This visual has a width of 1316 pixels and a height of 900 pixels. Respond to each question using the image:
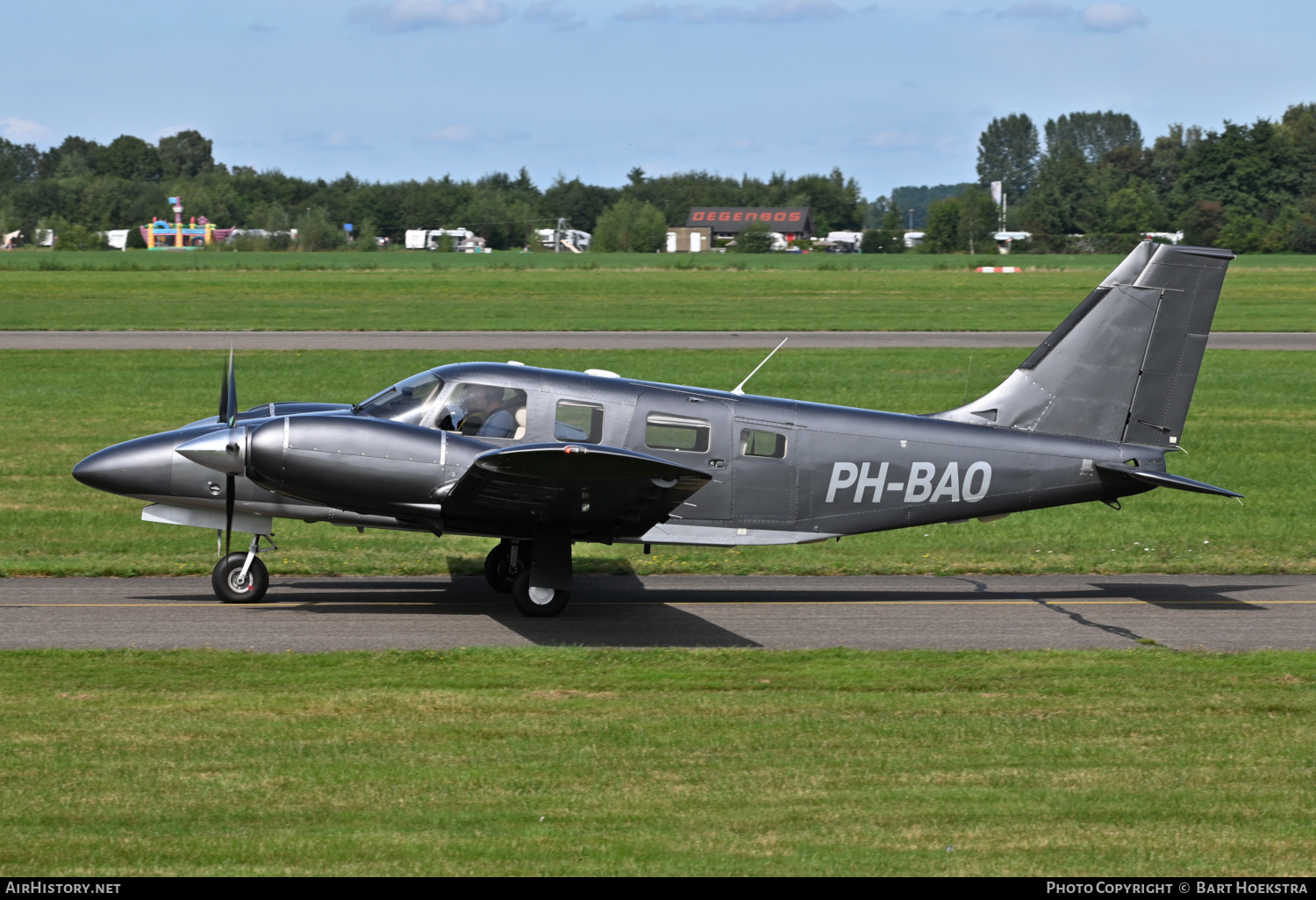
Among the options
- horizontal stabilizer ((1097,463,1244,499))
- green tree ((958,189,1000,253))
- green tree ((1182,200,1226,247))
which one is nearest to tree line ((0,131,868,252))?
green tree ((958,189,1000,253))

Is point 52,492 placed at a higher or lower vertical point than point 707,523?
lower

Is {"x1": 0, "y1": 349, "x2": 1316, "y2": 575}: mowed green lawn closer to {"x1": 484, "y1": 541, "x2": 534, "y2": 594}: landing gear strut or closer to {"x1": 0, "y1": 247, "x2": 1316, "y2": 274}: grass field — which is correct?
{"x1": 484, "y1": 541, "x2": 534, "y2": 594}: landing gear strut

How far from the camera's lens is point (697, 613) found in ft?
43.6

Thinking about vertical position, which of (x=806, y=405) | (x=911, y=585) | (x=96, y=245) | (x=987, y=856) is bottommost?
(x=96, y=245)

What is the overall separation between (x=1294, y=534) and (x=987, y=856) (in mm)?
12730

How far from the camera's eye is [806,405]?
1348 cm

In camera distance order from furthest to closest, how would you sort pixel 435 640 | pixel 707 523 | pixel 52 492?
pixel 52 492 < pixel 707 523 < pixel 435 640

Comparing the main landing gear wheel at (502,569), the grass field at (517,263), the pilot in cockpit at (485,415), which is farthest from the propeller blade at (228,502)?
the grass field at (517,263)

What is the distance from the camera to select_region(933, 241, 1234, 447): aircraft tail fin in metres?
13.5

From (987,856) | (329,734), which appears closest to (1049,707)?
(987,856)

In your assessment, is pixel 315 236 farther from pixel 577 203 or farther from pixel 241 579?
pixel 241 579

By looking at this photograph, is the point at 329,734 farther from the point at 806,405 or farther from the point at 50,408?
the point at 50,408

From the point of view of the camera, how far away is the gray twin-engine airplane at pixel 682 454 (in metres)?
11.8
